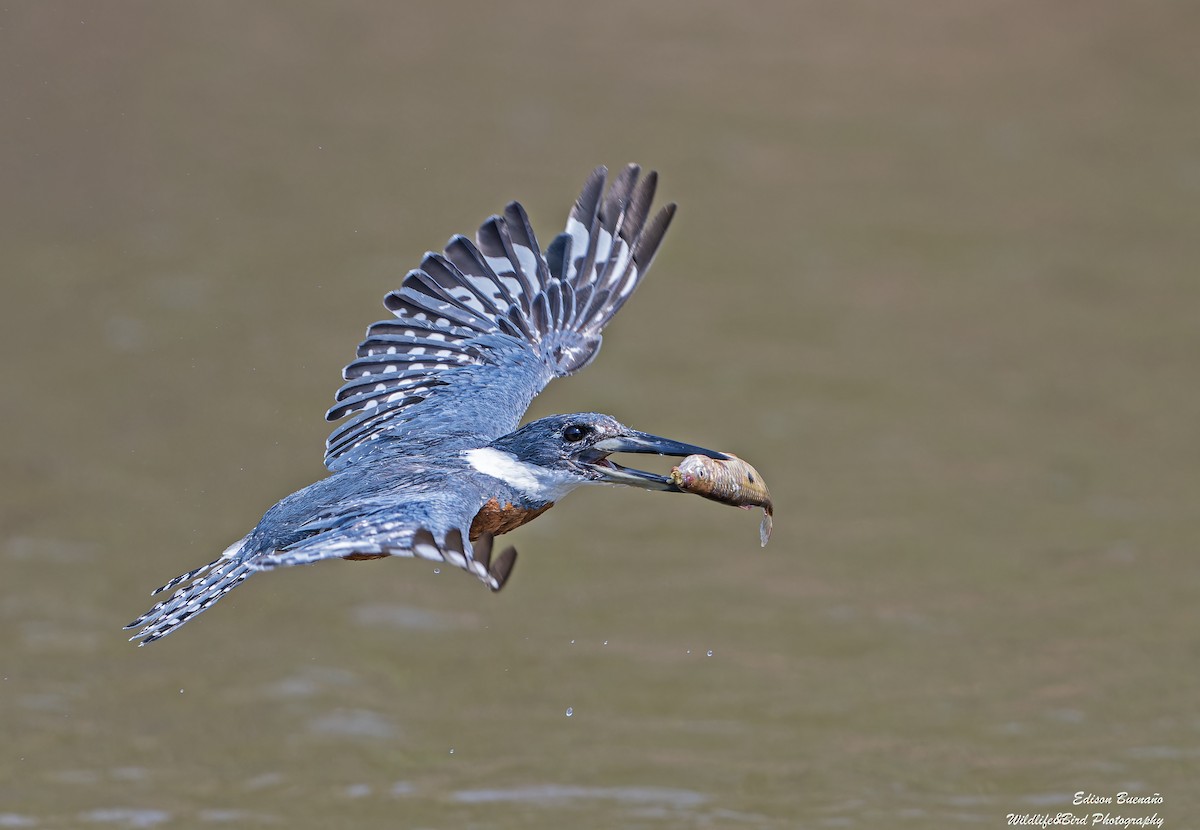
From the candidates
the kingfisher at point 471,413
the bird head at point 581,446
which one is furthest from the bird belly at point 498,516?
the bird head at point 581,446

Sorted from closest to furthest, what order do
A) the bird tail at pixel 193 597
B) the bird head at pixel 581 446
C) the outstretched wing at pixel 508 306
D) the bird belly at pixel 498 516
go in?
the bird tail at pixel 193 597 < the bird belly at pixel 498 516 < the bird head at pixel 581 446 < the outstretched wing at pixel 508 306

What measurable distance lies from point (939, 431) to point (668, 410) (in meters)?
1.75

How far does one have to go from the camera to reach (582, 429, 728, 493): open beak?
637cm

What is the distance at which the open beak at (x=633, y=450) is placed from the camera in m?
6.37

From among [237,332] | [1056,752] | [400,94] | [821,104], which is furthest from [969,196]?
[1056,752]

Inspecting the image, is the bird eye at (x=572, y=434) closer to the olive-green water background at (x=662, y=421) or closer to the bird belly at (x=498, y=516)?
the bird belly at (x=498, y=516)

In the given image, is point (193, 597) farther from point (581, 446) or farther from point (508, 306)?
point (508, 306)

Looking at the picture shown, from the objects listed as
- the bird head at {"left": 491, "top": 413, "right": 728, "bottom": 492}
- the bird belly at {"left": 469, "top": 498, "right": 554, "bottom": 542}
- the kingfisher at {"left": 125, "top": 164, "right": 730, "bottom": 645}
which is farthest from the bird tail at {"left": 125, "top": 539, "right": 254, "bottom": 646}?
the bird head at {"left": 491, "top": 413, "right": 728, "bottom": 492}

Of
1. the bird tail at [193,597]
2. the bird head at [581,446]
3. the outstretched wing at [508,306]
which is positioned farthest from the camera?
the outstretched wing at [508,306]

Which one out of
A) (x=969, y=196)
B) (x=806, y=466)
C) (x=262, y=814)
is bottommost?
(x=262, y=814)

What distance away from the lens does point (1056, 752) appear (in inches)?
323

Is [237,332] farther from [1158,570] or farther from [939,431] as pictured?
[1158,570]

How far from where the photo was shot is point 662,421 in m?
11.1

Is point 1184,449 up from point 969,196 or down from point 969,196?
down
